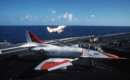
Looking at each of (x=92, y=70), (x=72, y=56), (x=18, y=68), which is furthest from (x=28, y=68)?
(x=92, y=70)

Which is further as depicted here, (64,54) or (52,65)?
(64,54)

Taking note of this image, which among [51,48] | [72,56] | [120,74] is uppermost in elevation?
[51,48]

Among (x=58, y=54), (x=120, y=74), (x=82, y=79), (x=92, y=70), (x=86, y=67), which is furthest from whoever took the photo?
(x=58, y=54)

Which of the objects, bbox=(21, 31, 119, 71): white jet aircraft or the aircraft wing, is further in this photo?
bbox=(21, 31, 119, 71): white jet aircraft

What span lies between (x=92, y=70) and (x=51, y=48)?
285 inches

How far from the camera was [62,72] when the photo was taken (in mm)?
12703

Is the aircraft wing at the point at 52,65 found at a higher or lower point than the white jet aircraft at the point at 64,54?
lower

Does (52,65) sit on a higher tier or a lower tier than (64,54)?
lower

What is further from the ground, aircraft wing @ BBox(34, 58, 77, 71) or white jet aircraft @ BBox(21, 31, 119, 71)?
white jet aircraft @ BBox(21, 31, 119, 71)

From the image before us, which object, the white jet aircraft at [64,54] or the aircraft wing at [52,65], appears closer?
the aircraft wing at [52,65]

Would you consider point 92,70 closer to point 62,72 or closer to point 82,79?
point 82,79

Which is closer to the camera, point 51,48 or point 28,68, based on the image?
point 28,68

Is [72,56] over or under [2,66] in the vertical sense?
over

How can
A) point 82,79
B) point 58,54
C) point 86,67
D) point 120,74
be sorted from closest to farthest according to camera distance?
point 82,79
point 120,74
point 86,67
point 58,54
